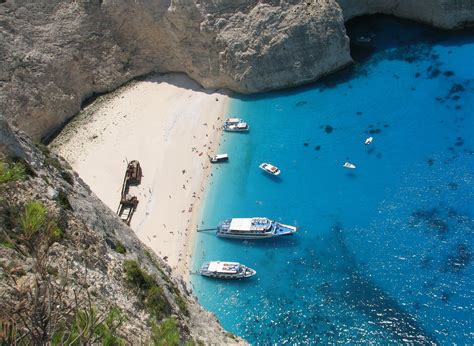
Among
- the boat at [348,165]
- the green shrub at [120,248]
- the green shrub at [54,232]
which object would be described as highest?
the green shrub at [54,232]

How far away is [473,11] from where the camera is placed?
167 feet

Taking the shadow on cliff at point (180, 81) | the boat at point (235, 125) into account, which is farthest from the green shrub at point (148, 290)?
the shadow on cliff at point (180, 81)

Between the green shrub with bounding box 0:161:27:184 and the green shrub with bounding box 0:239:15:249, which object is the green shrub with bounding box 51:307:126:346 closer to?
the green shrub with bounding box 0:239:15:249

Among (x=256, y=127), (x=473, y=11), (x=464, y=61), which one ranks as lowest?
(x=256, y=127)

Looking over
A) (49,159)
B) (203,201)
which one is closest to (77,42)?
(203,201)

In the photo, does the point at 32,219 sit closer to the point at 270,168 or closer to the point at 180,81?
the point at 270,168

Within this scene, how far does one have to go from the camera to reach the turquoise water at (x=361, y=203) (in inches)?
1246

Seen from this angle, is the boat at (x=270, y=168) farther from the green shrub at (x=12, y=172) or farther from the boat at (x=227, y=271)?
the green shrub at (x=12, y=172)

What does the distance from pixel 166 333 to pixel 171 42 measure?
129ft

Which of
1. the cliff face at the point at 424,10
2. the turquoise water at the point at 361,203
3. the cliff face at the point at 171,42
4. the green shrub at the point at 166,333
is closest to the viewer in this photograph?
the green shrub at the point at 166,333

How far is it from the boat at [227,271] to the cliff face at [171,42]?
2114cm

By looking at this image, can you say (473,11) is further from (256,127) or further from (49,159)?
(49,159)

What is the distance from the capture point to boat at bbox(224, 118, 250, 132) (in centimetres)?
4581

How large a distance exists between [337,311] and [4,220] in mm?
22795
